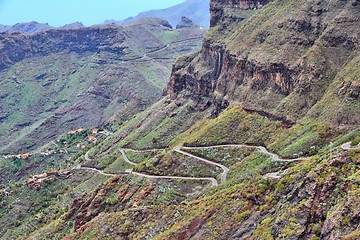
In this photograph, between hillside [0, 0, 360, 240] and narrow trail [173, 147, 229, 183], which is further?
narrow trail [173, 147, 229, 183]

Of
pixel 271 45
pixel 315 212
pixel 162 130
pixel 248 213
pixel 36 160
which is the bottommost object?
pixel 36 160

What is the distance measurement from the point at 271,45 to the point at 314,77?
16519mm

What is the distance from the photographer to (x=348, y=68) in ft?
296

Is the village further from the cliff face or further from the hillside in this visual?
the cliff face

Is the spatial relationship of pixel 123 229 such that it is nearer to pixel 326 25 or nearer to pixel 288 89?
pixel 288 89

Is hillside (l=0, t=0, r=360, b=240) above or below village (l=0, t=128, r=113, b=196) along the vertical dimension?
above

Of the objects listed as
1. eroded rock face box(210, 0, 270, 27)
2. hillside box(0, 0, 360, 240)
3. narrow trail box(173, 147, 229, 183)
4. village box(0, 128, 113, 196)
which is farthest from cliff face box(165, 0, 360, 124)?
village box(0, 128, 113, 196)

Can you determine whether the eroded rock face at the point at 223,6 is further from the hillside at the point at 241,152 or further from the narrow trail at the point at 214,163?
the narrow trail at the point at 214,163

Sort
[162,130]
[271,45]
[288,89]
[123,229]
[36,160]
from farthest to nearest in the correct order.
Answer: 1. [36,160]
2. [162,130]
3. [271,45]
4. [288,89]
5. [123,229]

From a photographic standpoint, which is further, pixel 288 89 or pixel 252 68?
pixel 252 68

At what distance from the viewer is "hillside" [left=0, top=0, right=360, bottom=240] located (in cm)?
4653

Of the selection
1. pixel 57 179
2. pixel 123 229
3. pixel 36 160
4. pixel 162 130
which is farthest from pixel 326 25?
pixel 36 160

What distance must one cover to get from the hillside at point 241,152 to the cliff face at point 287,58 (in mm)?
276

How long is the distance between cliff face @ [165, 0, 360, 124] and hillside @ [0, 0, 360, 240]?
28 cm
